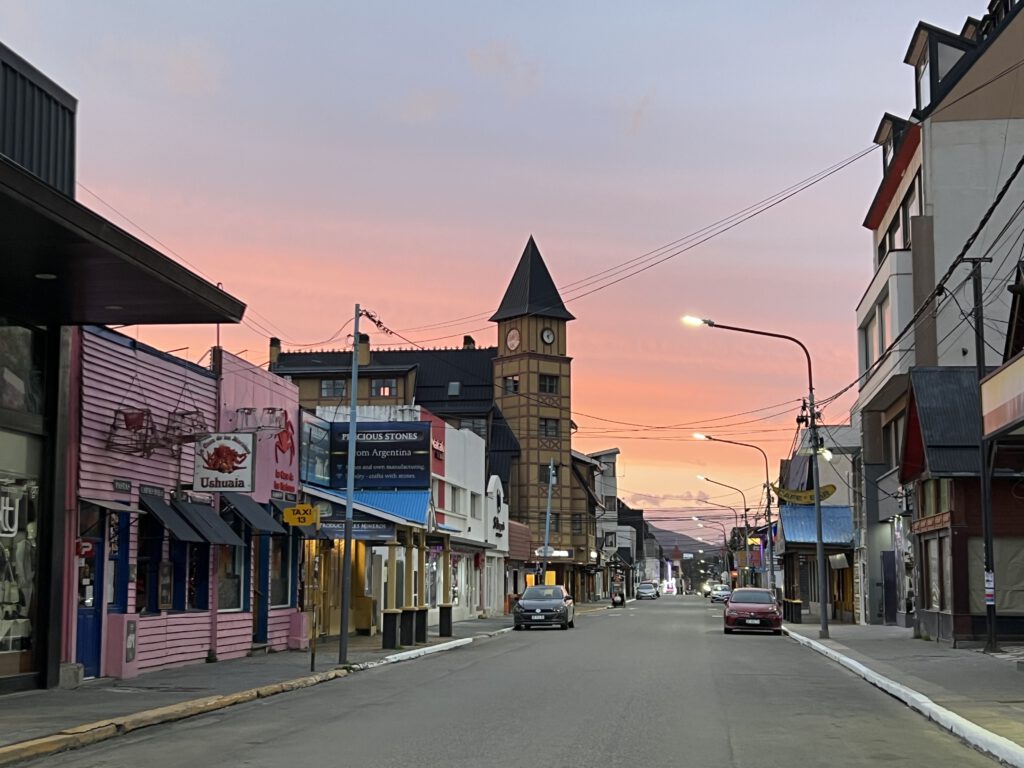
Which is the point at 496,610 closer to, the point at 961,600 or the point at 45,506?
the point at 961,600

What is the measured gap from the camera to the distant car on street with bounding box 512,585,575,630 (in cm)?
4381

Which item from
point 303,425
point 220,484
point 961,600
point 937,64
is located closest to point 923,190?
point 937,64

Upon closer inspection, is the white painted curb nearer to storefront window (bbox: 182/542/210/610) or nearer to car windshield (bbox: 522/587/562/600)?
storefront window (bbox: 182/542/210/610)

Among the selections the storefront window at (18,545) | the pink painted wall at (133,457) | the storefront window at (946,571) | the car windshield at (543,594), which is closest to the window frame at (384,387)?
the car windshield at (543,594)

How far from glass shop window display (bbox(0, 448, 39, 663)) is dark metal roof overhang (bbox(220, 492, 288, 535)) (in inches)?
267

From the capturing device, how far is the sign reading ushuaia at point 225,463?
2234 centimetres

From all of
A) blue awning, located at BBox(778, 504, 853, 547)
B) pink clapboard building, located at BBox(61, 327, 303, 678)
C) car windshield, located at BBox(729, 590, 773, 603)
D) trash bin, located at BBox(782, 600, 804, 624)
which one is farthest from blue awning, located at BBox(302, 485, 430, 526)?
trash bin, located at BBox(782, 600, 804, 624)

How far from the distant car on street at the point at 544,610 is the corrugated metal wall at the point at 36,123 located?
1128 inches

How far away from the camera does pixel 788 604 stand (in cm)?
5256

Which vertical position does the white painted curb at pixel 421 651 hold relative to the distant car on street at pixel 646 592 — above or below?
above

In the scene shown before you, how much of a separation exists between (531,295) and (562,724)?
233 ft

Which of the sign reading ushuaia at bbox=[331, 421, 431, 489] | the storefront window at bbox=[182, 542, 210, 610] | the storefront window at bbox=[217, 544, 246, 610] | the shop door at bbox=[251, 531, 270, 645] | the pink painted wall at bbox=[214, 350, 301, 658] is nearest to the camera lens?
the storefront window at bbox=[182, 542, 210, 610]

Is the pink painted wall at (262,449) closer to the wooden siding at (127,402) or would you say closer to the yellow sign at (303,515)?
the wooden siding at (127,402)

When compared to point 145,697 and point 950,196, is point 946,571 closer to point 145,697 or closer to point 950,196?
point 950,196
